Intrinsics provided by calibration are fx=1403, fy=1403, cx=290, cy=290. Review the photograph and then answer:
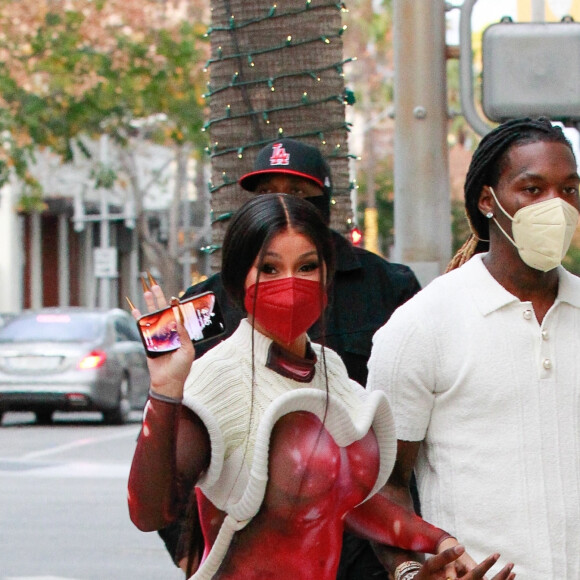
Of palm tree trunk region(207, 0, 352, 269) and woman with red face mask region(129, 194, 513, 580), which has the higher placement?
palm tree trunk region(207, 0, 352, 269)

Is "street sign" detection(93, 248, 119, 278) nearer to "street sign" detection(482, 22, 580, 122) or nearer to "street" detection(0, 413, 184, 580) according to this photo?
Result: "street" detection(0, 413, 184, 580)

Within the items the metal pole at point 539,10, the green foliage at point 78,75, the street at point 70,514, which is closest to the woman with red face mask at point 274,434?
the metal pole at point 539,10

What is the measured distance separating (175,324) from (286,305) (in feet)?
0.92

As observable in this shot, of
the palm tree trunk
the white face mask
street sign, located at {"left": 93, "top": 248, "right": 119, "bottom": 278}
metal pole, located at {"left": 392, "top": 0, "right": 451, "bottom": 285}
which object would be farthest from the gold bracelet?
street sign, located at {"left": 93, "top": 248, "right": 119, "bottom": 278}

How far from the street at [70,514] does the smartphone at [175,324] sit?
5.89 meters

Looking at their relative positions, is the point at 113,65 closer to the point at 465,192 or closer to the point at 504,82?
the point at 504,82

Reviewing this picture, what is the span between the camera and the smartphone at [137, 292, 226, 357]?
235 centimetres

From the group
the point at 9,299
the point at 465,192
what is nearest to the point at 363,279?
the point at 465,192

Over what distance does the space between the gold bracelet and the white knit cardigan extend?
0.69ft

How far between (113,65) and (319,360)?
18796mm

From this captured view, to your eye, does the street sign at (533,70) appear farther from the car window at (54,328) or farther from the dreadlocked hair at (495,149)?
the car window at (54,328)

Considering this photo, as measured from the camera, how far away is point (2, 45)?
20281 mm

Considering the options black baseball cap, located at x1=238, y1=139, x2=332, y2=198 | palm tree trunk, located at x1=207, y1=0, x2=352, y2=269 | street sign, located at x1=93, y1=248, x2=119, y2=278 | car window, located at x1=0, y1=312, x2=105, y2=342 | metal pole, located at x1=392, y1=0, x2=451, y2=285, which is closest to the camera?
black baseball cap, located at x1=238, y1=139, x2=332, y2=198

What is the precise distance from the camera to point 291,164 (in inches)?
146
